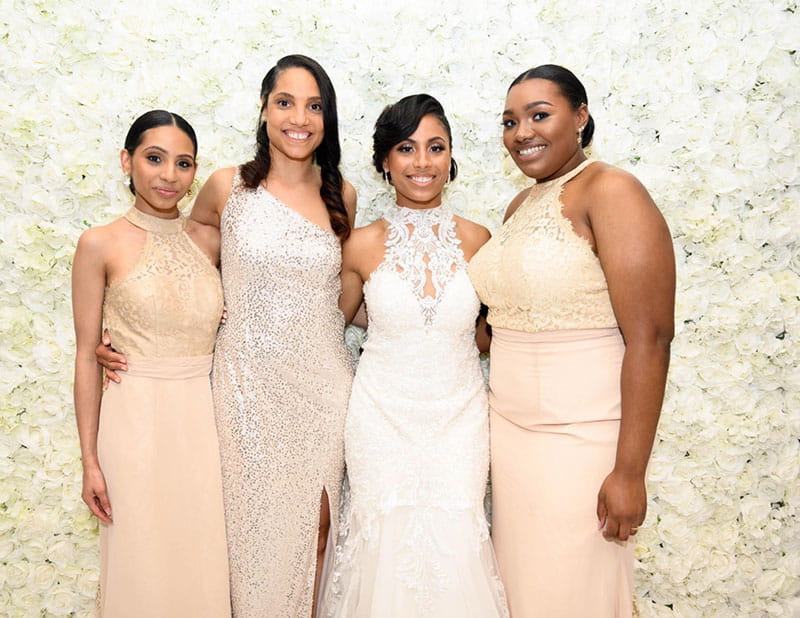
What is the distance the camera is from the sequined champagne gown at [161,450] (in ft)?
6.90

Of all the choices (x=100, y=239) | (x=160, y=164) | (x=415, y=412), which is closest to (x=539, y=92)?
(x=415, y=412)

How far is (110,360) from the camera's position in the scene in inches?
83.9

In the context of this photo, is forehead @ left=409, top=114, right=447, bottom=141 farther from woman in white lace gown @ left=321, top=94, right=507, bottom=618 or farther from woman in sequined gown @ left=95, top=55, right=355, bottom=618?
woman in sequined gown @ left=95, top=55, right=355, bottom=618

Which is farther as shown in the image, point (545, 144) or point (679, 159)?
point (679, 159)

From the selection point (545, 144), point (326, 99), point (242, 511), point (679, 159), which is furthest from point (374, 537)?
point (679, 159)

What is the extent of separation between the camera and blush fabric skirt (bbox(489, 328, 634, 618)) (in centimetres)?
193

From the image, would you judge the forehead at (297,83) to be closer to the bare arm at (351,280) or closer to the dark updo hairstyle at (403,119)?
the dark updo hairstyle at (403,119)

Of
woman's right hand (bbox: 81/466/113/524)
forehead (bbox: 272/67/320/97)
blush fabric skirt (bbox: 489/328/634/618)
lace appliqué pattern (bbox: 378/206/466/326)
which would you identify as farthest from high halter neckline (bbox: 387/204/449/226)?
woman's right hand (bbox: 81/466/113/524)

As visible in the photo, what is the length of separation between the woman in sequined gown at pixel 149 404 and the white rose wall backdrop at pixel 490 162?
2.14 ft

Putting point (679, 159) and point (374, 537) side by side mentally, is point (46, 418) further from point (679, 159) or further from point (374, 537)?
point (679, 159)

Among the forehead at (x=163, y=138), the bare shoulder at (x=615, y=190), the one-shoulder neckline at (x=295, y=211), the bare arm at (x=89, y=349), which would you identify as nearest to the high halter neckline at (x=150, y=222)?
the bare arm at (x=89, y=349)

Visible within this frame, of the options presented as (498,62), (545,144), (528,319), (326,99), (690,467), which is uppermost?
(498,62)

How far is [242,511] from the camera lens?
7.50ft

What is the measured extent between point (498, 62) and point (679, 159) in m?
0.88
